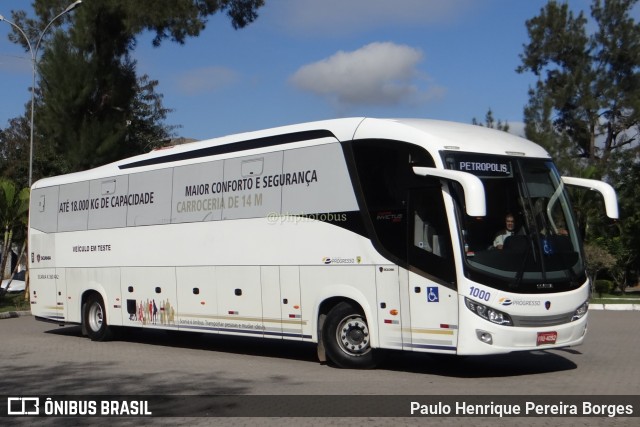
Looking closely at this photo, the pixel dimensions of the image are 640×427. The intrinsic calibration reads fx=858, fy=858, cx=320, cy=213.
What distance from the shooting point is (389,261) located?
12.0 metres

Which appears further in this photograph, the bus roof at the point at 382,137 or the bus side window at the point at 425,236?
the bus roof at the point at 382,137

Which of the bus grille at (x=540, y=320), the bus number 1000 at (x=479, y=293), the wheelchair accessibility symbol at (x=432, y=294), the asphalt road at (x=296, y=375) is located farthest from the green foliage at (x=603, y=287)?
the bus number 1000 at (x=479, y=293)

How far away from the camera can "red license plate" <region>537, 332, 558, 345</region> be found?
441 inches

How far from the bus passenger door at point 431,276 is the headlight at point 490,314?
0.82ft

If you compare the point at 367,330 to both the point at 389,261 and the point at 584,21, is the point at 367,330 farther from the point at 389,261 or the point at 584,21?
the point at 584,21

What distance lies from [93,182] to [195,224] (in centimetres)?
398

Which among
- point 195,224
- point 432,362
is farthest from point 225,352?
point 432,362

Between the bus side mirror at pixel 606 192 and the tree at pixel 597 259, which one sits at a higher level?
the bus side mirror at pixel 606 192

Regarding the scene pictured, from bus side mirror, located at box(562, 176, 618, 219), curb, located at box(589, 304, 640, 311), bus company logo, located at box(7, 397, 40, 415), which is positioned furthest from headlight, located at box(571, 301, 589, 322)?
curb, located at box(589, 304, 640, 311)

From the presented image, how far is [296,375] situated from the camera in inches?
485

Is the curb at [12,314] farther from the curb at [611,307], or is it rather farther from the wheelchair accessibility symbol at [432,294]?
the wheelchair accessibility symbol at [432,294]

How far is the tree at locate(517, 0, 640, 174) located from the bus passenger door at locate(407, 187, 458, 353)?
963 inches

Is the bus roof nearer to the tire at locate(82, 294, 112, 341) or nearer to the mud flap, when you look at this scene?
the mud flap

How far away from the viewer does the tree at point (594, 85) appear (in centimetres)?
3553
